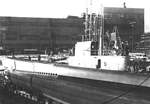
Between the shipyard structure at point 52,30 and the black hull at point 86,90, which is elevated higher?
the shipyard structure at point 52,30

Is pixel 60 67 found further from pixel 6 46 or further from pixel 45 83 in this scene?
pixel 6 46

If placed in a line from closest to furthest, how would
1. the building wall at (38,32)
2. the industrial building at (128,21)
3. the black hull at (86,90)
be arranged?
the black hull at (86,90) → the industrial building at (128,21) → the building wall at (38,32)

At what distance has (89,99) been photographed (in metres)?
18.5

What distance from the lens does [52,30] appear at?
8606cm

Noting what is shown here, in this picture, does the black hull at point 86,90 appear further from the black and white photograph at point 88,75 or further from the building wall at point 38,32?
the building wall at point 38,32

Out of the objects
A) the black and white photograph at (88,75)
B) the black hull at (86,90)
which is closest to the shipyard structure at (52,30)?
the black and white photograph at (88,75)

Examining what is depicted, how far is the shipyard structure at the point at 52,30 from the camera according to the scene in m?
81.8

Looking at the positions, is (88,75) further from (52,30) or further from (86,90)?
(52,30)

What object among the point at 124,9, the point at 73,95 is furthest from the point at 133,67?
the point at 124,9

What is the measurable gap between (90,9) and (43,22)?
60367 mm

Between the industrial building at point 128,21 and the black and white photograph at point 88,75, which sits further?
Result: the industrial building at point 128,21

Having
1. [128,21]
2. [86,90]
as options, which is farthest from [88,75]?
[128,21]

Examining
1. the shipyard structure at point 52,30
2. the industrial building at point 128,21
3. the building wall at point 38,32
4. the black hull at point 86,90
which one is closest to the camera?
the black hull at point 86,90

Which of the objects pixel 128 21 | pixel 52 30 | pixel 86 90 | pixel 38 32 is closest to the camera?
pixel 86 90
